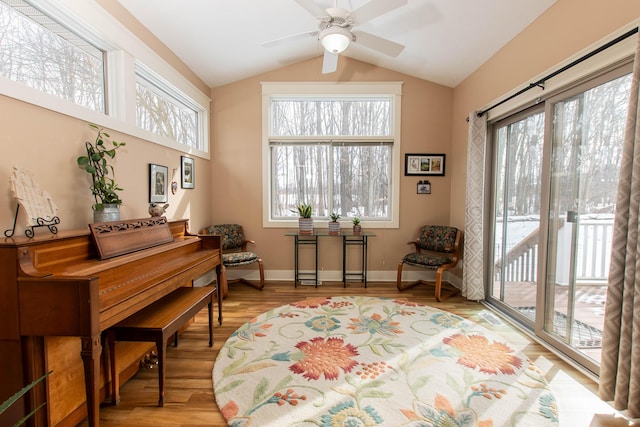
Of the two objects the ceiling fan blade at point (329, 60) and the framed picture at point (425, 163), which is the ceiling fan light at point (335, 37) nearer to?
the ceiling fan blade at point (329, 60)

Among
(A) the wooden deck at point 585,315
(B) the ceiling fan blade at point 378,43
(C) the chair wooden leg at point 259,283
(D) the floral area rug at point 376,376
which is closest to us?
(D) the floral area rug at point 376,376

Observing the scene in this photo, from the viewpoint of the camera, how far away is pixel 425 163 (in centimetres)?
426

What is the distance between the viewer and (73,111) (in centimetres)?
191

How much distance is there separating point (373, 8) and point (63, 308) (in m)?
2.62

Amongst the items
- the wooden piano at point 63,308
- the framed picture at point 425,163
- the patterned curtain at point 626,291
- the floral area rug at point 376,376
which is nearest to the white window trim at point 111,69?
the wooden piano at point 63,308

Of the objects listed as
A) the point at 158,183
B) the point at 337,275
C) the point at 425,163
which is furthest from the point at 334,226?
the point at 158,183

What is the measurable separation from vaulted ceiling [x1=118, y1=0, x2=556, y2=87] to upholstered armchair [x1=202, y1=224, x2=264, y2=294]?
6.84ft

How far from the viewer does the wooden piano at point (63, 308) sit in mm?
1270

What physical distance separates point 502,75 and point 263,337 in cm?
361

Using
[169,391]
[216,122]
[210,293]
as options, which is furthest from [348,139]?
[169,391]

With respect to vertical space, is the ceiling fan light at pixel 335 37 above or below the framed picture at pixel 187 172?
above

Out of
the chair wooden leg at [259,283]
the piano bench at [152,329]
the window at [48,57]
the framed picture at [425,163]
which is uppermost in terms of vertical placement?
the window at [48,57]

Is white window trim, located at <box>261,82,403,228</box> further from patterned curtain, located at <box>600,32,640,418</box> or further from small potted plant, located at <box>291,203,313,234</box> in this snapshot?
patterned curtain, located at <box>600,32,640,418</box>

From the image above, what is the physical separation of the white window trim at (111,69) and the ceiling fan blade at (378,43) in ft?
6.36
